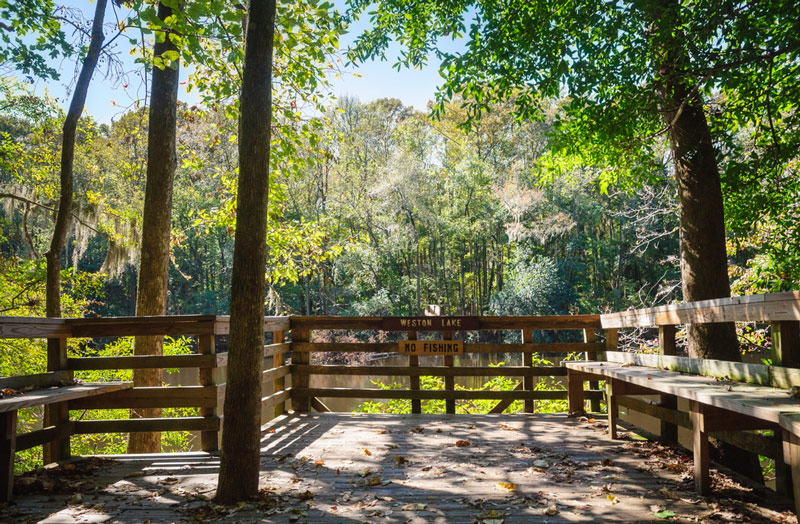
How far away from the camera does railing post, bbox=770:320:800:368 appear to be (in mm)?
3111

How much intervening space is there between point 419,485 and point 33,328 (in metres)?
3.43

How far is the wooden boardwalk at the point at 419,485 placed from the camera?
11.1ft

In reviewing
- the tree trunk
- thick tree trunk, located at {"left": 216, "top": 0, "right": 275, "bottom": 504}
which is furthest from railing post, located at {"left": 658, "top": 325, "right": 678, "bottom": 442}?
the tree trunk

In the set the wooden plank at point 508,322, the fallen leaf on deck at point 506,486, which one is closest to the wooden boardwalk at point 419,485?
the fallen leaf on deck at point 506,486

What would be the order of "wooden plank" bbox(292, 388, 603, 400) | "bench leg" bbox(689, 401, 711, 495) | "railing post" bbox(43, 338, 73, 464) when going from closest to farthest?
"bench leg" bbox(689, 401, 711, 495), "railing post" bbox(43, 338, 73, 464), "wooden plank" bbox(292, 388, 603, 400)

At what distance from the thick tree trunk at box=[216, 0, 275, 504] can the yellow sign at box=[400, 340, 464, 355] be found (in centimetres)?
314

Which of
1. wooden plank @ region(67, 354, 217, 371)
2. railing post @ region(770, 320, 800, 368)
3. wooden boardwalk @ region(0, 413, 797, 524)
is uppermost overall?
railing post @ region(770, 320, 800, 368)

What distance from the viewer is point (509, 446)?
5.19 metres

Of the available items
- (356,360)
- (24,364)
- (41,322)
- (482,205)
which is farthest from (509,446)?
(482,205)

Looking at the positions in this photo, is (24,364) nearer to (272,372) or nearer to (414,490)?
(272,372)

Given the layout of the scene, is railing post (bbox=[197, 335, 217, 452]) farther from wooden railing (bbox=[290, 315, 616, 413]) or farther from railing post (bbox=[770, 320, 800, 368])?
railing post (bbox=[770, 320, 800, 368])

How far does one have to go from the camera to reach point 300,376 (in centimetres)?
711

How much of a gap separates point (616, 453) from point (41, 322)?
5194 millimetres

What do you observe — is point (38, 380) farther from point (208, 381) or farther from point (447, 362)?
point (447, 362)
